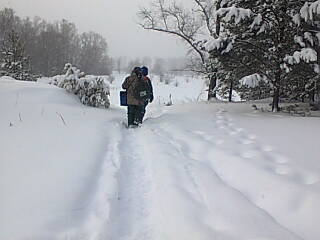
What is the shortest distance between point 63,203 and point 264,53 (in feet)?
27.8

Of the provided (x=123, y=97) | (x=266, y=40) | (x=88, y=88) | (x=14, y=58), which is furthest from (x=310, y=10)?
(x=14, y=58)

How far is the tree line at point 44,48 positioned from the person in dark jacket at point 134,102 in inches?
550

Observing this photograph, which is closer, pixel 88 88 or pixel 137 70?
pixel 137 70

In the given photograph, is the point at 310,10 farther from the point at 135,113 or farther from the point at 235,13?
the point at 135,113

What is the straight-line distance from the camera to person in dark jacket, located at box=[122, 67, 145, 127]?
895 cm

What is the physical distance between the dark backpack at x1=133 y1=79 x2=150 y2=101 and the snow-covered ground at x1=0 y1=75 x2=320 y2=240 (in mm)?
1622

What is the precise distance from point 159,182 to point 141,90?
15.9 feet

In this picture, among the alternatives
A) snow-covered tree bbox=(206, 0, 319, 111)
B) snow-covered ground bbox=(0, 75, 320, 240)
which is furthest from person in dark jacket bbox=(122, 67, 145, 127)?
snow-covered tree bbox=(206, 0, 319, 111)

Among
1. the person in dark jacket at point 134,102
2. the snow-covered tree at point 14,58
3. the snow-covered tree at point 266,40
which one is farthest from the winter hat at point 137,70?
the snow-covered tree at point 14,58

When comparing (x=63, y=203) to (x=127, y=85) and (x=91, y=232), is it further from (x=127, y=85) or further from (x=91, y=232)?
(x=127, y=85)

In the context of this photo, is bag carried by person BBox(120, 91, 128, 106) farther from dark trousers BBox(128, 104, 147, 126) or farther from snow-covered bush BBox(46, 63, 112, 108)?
snow-covered bush BBox(46, 63, 112, 108)

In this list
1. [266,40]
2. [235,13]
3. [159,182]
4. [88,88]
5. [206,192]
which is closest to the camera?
[206,192]

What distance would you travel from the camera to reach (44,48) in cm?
5631

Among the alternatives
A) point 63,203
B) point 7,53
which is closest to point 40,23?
point 7,53
